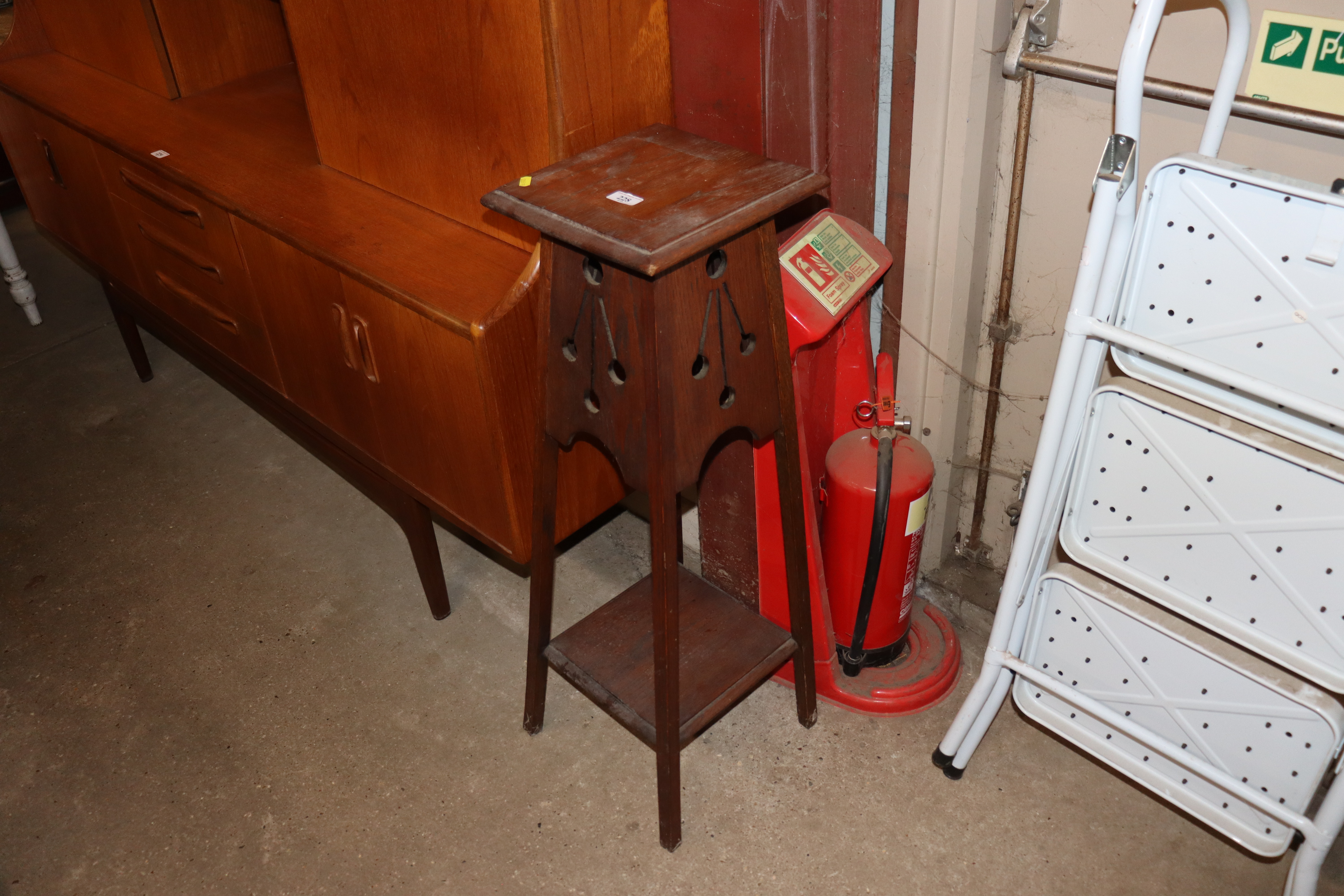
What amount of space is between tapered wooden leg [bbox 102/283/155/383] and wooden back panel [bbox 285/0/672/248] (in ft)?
4.80

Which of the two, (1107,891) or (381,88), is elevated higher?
(381,88)

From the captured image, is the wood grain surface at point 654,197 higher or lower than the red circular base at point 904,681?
higher

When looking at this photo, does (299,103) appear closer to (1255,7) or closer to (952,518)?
(952,518)

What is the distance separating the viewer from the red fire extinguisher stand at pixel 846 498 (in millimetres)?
1898

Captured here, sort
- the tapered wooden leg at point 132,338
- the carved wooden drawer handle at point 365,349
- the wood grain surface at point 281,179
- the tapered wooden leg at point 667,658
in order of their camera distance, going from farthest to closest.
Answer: the tapered wooden leg at point 132,338, the carved wooden drawer handle at point 365,349, the wood grain surface at point 281,179, the tapered wooden leg at point 667,658

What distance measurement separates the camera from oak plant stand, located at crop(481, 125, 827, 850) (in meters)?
1.55

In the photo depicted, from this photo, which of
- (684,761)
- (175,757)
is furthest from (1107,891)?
(175,757)

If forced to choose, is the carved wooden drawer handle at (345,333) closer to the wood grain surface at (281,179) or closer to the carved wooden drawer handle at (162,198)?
the wood grain surface at (281,179)

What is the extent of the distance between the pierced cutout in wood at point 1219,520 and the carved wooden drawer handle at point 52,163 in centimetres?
294

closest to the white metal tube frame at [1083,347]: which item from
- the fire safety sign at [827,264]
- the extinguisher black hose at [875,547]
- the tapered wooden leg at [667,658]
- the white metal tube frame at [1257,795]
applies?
the white metal tube frame at [1257,795]

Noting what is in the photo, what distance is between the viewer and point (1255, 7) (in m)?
1.59

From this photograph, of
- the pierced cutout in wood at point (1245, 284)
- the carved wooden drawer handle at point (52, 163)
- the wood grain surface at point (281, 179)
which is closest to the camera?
the pierced cutout in wood at point (1245, 284)

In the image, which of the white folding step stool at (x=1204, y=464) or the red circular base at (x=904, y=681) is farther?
the red circular base at (x=904, y=681)

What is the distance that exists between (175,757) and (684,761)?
1.14 m
